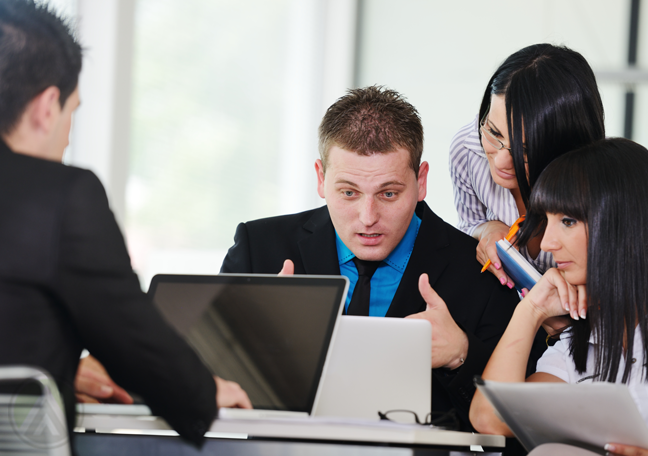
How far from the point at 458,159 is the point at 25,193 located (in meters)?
1.51

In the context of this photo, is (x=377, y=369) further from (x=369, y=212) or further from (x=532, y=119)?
(x=532, y=119)

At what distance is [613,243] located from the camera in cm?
134

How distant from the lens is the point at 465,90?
13.4 feet

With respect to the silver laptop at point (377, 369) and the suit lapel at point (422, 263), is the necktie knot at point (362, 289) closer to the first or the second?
the suit lapel at point (422, 263)

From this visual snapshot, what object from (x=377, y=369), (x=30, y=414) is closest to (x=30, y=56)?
(x=30, y=414)

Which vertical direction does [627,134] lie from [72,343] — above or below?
above

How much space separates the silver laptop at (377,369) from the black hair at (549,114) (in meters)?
0.62

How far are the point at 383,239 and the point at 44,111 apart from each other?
105cm

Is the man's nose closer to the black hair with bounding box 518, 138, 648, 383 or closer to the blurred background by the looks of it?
the black hair with bounding box 518, 138, 648, 383

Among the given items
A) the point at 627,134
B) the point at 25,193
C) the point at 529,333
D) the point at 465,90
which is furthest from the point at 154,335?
the point at 627,134

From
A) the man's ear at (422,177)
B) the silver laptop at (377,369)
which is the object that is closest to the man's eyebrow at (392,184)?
the man's ear at (422,177)

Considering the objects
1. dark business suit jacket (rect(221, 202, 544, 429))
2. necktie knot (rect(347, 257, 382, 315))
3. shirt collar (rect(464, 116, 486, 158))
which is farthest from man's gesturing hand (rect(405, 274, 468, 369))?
shirt collar (rect(464, 116, 486, 158))

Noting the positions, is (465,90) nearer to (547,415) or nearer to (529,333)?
(529,333)

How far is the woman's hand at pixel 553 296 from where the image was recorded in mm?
1428
